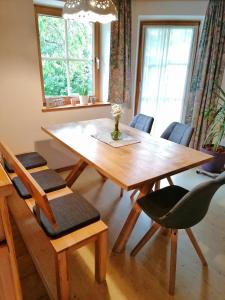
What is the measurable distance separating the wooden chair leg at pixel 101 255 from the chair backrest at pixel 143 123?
1489 mm

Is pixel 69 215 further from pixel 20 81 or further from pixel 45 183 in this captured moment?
pixel 20 81

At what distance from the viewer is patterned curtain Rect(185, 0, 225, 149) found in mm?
2709

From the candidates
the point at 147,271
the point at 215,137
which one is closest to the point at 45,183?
the point at 147,271

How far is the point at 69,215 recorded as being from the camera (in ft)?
4.45

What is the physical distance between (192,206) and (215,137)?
219 centimetres

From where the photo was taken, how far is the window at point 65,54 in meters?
2.67

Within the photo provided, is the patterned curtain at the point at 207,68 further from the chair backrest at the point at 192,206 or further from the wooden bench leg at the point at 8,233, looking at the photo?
the wooden bench leg at the point at 8,233

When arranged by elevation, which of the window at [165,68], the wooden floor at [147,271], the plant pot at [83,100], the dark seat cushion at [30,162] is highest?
the window at [165,68]

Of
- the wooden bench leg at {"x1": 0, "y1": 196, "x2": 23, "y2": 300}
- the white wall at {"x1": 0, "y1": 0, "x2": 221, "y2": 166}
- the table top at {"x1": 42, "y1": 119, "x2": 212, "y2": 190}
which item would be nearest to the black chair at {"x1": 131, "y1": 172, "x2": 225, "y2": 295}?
the table top at {"x1": 42, "y1": 119, "x2": 212, "y2": 190}

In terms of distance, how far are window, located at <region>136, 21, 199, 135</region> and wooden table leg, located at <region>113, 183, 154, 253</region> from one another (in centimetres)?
213

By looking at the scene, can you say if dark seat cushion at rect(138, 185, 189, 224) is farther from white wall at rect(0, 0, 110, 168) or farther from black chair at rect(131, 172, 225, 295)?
white wall at rect(0, 0, 110, 168)

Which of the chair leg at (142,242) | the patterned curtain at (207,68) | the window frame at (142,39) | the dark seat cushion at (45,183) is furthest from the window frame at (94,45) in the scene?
the chair leg at (142,242)

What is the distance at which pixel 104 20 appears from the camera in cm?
169

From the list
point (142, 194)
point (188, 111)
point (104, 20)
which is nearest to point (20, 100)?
point (104, 20)
